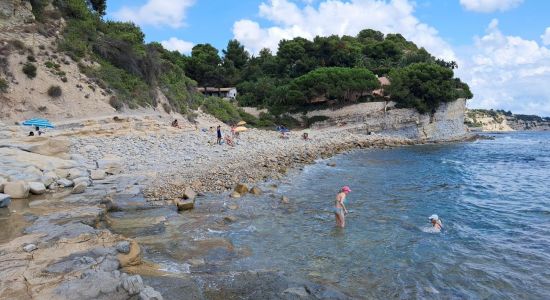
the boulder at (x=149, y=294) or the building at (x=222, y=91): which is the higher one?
the building at (x=222, y=91)

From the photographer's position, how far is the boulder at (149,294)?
6.21 m

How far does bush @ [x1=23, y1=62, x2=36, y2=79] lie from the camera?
2962 centimetres

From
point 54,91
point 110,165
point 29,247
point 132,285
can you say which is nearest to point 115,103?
point 54,91

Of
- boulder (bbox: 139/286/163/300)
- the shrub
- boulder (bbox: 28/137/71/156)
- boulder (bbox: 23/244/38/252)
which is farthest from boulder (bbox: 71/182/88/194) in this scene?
the shrub

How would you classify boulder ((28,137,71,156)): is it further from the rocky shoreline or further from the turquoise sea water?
the turquoise sea water

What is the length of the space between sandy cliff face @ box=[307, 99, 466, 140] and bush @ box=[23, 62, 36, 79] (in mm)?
39941

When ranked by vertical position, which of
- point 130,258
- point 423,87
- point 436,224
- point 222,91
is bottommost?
point 436,224

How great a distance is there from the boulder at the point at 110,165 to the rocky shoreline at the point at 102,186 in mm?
55

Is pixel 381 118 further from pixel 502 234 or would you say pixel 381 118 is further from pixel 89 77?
pixel 502 234

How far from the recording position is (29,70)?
97.3 ft

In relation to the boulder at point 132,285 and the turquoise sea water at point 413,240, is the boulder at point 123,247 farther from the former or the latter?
the turquoise sea water at point 413,240

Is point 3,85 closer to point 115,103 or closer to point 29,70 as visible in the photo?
point 29,70

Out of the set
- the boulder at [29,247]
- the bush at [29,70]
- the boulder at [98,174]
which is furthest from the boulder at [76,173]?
the bush at [29,70]

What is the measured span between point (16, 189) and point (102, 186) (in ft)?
10.0
